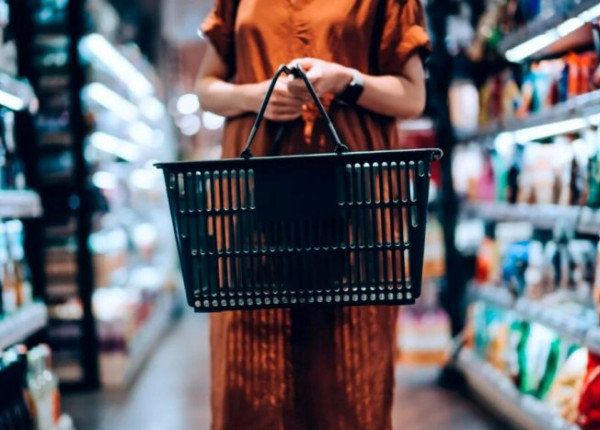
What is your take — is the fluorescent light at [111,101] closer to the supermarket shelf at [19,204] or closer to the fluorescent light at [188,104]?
the supermarket shelf at [19,204]

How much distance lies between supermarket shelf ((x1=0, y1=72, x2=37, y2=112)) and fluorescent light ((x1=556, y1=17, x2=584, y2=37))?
1850mm

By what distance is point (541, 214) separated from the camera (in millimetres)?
3266

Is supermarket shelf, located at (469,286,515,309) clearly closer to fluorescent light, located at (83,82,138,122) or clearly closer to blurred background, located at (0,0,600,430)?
blurred background, located at (0,0,600,430)

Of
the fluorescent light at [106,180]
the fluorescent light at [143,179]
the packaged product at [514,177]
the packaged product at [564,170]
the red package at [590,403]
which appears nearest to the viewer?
the red package at [590,403]

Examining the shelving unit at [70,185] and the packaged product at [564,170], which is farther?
the shelving unit at [70,185]

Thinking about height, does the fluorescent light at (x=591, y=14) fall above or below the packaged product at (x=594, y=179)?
above

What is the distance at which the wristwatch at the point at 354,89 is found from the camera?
1543 mm

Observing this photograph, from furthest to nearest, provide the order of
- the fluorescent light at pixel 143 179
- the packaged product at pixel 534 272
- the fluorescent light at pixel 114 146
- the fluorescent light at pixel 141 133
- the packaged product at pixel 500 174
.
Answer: the fluorescent light at pixel 143 179, the fluorescent light at pixel 141 133, the fluorescent light at pixel 114 146, the packaged product at pixel 500 174, the packaged product at pixel 534 272

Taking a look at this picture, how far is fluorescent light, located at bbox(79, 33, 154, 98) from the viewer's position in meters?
5.29

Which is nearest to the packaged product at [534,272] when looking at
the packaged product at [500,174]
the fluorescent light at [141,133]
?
the packaged product at [500,174]

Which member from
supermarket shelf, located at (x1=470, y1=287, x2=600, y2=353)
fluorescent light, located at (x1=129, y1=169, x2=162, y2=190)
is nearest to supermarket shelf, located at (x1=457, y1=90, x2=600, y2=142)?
supermarket shelf, located at (x1=470, y1=287, x2=600, y2=353)

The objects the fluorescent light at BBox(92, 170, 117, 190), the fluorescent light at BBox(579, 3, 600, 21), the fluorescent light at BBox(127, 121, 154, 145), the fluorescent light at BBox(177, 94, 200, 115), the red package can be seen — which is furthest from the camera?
the fluorescent light at BBox(177, 94, 200, 115)

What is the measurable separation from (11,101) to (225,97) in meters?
1.71

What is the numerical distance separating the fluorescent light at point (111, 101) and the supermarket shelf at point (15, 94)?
1.82 metres
